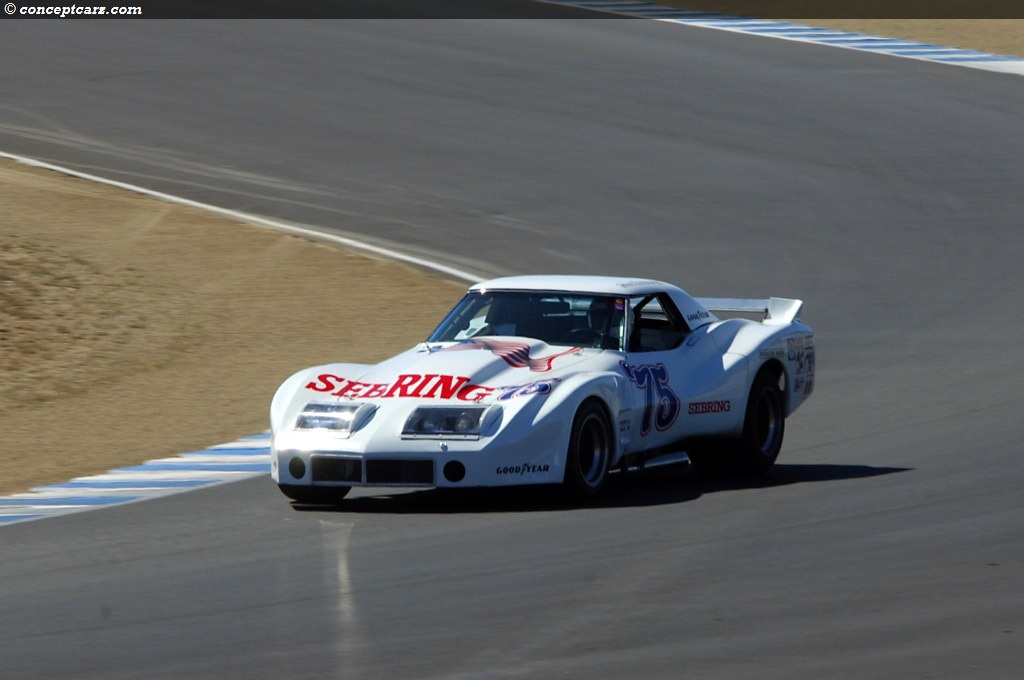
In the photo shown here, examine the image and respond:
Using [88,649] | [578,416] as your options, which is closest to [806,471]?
[578,416]

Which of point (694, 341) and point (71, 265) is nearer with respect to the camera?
point (694, 341)

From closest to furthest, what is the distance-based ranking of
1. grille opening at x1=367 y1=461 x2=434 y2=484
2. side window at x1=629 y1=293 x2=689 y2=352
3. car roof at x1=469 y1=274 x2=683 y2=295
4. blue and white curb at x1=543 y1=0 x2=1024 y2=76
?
grille opening at x1=367 y1=461 x2=434 y2=484, car roof at x1=469 y1=274 x2=683 y2=295, side window at x1=629 y1=293 x2=689 y2=352, blue and white curb at x1=543 y1=0 x2=1024 y2=76

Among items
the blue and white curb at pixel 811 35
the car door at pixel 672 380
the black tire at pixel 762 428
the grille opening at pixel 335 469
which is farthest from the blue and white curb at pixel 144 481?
the blue and white curb at pixel 811 35

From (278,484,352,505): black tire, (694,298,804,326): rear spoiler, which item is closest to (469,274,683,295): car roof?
(694,298,804,326): rear spoiler

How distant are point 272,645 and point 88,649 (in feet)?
2.34

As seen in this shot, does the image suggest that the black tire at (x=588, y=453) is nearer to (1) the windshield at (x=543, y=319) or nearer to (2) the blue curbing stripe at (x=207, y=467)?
(1) the windshield at (x=543, y=319)

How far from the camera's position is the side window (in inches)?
430

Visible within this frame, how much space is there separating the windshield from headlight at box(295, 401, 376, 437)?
1.08 m

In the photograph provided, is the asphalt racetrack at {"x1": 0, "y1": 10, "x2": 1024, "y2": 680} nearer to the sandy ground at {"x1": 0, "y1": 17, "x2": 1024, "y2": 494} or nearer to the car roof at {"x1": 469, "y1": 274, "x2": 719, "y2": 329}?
the car roof at {"x1": 469, "y1": 274, "x2": 719, "y2": 329}

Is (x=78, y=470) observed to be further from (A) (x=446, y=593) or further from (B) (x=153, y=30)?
(B) (x=153, y=30)

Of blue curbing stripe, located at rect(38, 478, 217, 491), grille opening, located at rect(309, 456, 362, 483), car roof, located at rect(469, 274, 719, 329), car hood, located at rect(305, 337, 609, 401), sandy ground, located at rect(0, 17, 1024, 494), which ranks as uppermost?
car roof, located at rect(469, 274, 719, 329)

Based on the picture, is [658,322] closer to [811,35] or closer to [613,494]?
[613,494]

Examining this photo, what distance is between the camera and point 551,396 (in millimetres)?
9688

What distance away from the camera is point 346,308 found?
59.8ft
